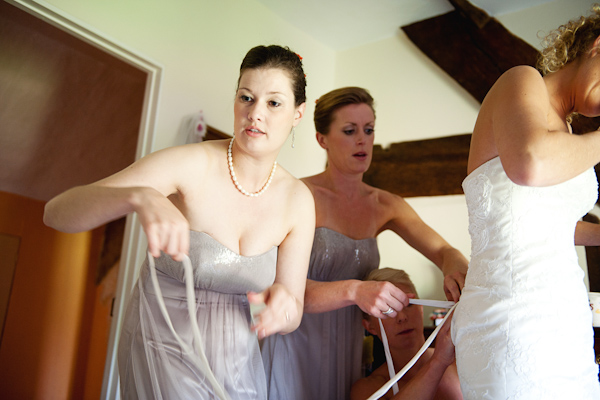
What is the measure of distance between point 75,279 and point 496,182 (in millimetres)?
4473

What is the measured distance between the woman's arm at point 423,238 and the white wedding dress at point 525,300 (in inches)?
26.7

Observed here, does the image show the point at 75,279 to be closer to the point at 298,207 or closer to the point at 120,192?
the point at 298,207

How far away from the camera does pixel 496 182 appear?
116 cm

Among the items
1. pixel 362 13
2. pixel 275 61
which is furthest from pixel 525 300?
pixel 362 13

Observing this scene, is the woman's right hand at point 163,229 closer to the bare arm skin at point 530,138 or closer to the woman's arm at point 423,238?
the bare arm skin at point 530,138

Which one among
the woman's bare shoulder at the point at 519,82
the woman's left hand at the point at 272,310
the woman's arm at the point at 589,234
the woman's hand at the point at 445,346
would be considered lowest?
the woman's hand at the point at 445,346

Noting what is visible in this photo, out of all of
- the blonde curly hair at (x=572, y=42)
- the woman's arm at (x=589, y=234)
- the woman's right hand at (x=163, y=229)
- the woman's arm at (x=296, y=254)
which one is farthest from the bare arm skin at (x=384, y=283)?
the woman's right hand at (x=163, y=229)

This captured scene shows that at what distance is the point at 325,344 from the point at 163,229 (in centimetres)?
122

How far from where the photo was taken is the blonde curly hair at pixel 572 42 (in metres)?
1.25

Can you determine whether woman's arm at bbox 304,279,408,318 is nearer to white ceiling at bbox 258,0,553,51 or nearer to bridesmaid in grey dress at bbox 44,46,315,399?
bridesmaid in grey dress at bbox 44,46,315,399

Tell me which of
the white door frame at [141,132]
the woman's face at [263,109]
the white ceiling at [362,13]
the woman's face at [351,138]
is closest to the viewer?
the woman's face at [263,109]

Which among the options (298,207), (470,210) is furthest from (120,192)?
(470,210)

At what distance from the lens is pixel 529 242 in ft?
3.62

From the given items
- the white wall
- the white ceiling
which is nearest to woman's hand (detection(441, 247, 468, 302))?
the white wall
